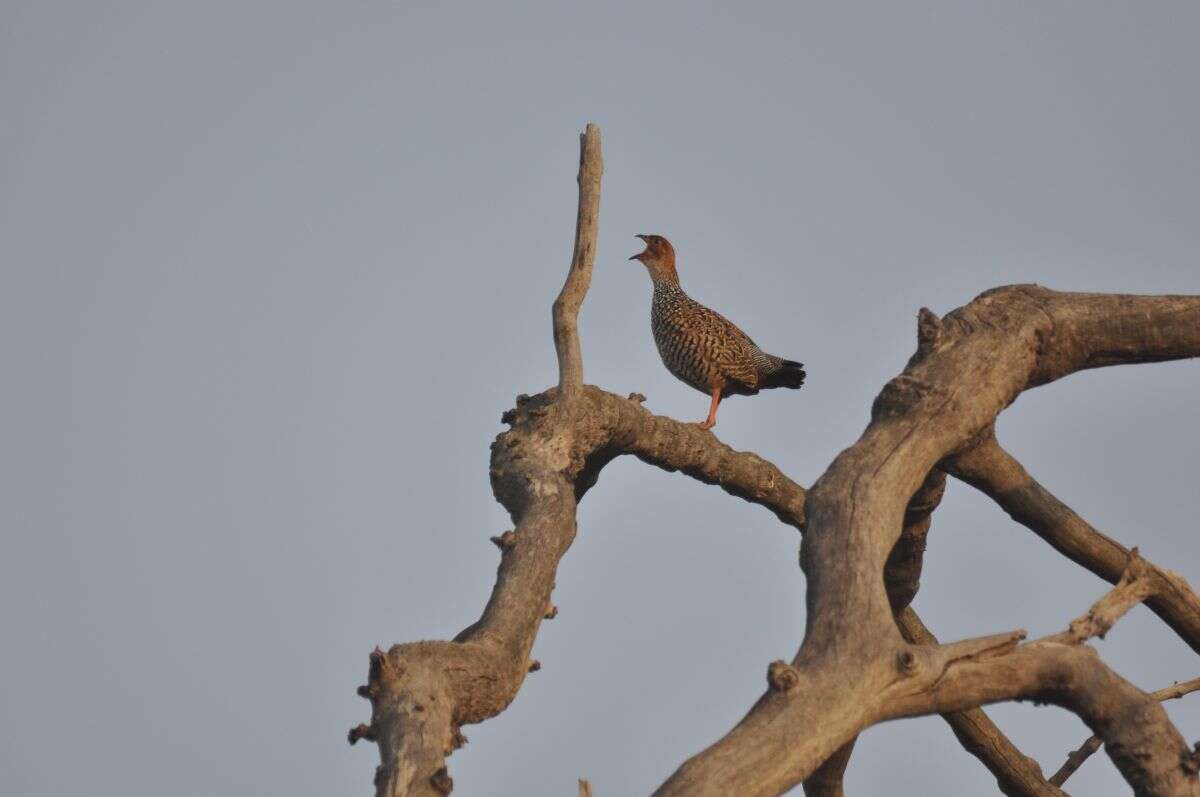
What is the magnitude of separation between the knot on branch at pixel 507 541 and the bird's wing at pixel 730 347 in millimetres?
5195

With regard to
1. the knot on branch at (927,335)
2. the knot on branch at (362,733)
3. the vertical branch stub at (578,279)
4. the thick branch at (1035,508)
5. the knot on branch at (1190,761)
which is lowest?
the knot on branch at (1190,761)

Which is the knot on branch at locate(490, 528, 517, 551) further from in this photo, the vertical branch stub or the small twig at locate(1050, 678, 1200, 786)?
the small twig at locate(1050, 678, 1200, 786)

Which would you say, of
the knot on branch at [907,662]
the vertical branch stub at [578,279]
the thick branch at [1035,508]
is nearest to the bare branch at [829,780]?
the thick branch at [1035,508]

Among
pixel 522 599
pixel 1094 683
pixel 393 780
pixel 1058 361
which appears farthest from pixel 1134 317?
pixel 393 780

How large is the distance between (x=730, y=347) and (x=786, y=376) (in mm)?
663

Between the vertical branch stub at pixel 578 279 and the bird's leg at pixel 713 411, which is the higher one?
the bird's leg at pixel 713 411

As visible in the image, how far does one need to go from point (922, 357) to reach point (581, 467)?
4.60ft

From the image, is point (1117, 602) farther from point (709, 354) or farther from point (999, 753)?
point (709, 354)

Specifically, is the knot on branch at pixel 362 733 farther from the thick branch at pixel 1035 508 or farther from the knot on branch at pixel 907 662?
the thick branch at pixel 1035 508

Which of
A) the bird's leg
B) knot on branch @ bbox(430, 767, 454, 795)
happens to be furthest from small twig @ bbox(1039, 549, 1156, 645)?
the bird's leg

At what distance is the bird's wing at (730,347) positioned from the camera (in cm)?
987

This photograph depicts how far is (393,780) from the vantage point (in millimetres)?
3418

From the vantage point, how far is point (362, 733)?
148 inches

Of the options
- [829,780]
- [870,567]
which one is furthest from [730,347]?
[870,567]
